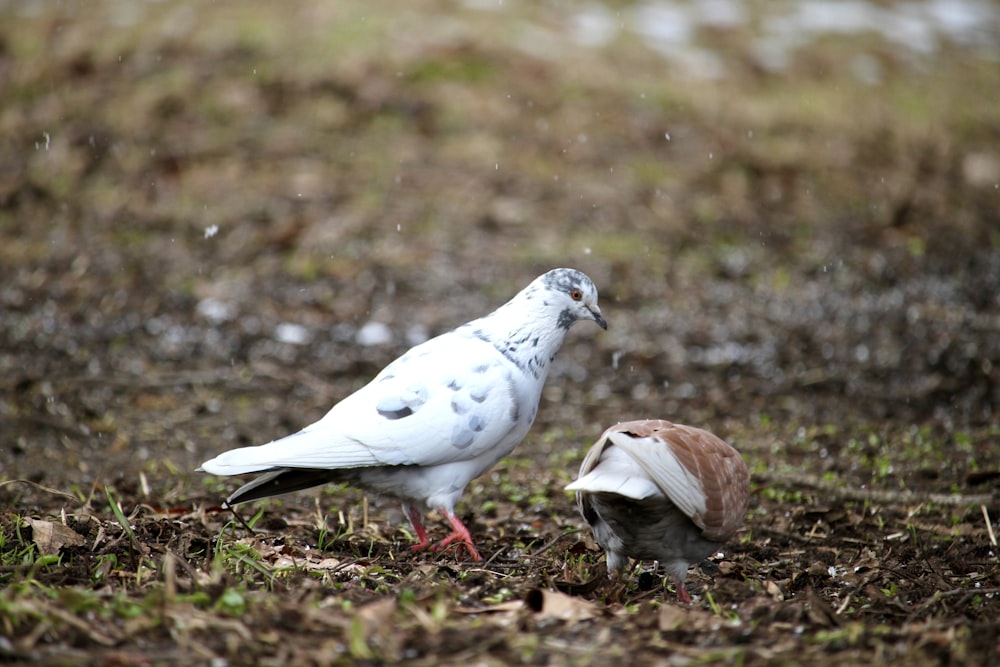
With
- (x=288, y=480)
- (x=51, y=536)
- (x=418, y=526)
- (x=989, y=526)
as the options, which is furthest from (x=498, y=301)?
(x=51, y=536)

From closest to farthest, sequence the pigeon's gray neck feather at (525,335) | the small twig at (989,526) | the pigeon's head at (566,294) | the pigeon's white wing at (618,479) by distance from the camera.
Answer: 1. the pigeon's white wing at (618,479)
2. the small twig at (989,526)
3. the pigeon's gray neck feather at (525,335)
4. the pigeon's head at (566,294)

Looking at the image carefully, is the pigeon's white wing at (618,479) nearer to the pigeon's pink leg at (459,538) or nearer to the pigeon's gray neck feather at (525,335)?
the pigeon's pink leg at (459,538)

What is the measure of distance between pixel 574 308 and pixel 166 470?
229cm

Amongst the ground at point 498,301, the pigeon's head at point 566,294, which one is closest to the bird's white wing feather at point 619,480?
the ground at point 498,301

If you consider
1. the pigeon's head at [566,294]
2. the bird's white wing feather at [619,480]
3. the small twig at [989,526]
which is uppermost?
the pigeon's head at [566,294]

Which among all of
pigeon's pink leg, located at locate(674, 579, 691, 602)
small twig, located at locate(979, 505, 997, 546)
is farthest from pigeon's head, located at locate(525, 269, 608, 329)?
small twig, located at locate(979, 505, 997, 546)

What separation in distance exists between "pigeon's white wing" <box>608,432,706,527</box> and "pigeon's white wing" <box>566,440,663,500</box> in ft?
0.11

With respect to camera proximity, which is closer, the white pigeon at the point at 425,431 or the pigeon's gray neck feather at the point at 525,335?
the white pigeon at the point at 425,431

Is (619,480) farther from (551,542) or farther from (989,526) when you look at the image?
(989,526)

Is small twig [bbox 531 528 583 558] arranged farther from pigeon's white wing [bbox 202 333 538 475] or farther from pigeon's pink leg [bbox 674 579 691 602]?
pigeon's pink leg [bbox 674 579 691 602]

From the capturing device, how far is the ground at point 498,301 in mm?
3004

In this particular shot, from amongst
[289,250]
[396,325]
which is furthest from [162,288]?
[396,325]

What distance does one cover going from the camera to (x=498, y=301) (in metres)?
7.60

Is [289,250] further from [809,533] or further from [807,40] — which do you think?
[807,40]
